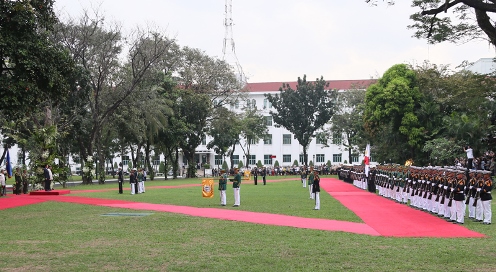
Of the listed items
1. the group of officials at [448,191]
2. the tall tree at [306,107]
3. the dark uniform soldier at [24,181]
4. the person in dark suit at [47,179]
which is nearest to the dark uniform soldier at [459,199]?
the group of officials at [448,191]

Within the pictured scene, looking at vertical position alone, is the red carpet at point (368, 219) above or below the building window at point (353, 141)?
below

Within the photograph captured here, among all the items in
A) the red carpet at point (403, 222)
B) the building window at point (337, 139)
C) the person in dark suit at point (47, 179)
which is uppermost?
the building window at point (337, 139)

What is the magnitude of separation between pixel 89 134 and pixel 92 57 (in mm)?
9296

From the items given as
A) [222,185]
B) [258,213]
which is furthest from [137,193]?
[258,213]

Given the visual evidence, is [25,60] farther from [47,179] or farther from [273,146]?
[273,146]

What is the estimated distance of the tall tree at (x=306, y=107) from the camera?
7306cm

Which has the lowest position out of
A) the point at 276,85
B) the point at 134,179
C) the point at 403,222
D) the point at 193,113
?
the point at 403,222

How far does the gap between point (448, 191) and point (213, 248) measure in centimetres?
904

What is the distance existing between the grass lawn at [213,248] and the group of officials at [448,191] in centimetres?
55

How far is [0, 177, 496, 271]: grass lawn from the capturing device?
1059 centimetres

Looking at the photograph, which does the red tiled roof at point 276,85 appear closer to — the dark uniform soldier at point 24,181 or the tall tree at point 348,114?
the tall tree at point 348,114

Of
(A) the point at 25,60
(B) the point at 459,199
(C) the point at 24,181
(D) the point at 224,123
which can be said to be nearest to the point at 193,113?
(D) the point at 224,123

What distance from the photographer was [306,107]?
241 feet

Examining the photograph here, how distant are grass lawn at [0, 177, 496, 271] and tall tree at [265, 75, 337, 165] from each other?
55024 mm
